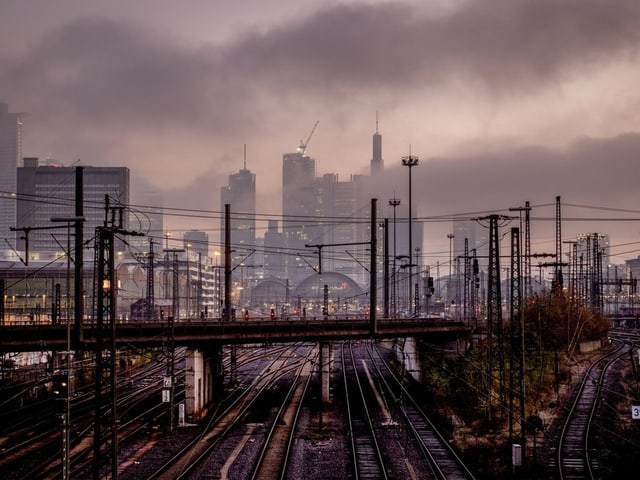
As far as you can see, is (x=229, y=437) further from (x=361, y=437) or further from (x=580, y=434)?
(x=580, y=434)

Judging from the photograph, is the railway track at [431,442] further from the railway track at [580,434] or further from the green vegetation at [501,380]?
the railway track at [580,434]

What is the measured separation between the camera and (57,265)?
113 metres

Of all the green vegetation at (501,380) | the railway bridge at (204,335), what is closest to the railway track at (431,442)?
the green vegetation at (501,380)

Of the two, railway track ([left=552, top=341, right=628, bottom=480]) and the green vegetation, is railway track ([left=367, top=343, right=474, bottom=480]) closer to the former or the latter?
the green vegetation

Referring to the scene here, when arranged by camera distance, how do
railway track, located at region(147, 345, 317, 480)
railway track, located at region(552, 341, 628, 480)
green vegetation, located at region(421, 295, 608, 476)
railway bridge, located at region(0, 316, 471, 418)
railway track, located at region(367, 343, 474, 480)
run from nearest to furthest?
railway track, located at region(552, 341, 628, 480)
railway track, located at region(367, 343, 474, 480)
railway track, located at region(147, 345, 317, 480)
green vegetation, located at region(421, 295, 608, 476)
railway bridge, located at region(0, 316, 471, 418)

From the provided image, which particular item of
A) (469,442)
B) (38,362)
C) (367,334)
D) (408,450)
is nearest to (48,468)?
(408,450)

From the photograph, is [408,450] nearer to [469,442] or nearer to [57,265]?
[469,442]

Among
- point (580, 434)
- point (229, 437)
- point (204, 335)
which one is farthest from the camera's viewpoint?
point (204, 335)

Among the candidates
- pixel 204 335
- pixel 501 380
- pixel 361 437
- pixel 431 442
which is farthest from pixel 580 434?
pixel 204 335

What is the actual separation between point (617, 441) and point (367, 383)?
2798 centimetres

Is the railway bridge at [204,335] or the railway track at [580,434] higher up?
the railway bridge at [204,335]

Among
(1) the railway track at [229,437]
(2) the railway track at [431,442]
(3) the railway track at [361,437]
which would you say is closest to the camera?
(2) the railway track at [431,442]

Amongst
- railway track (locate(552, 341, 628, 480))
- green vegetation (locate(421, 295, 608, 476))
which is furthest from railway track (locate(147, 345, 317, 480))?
railway track (locate(552, 341, 628, 480))

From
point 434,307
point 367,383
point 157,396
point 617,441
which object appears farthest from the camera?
point 434,307
